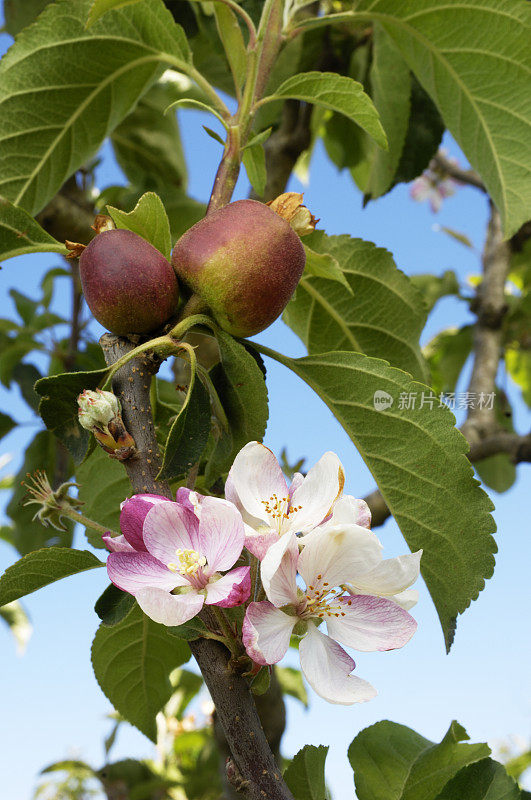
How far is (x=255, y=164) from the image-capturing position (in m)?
1.00

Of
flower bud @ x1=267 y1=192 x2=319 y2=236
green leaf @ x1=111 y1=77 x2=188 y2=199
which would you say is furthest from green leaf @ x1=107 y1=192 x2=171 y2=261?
green leaf @ x1=111 y1=77 x2=188 y2=199

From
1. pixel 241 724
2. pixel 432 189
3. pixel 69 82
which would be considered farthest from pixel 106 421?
pixel 432 189

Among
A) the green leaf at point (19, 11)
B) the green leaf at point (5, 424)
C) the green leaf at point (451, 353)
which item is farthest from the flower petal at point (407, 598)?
the green leaf at point (451, 353)

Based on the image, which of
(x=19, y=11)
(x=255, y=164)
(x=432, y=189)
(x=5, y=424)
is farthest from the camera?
(x=432, y=189)

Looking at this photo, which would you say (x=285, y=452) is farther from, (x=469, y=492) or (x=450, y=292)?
(x=450, y=292)

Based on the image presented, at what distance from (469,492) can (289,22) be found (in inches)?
28.5

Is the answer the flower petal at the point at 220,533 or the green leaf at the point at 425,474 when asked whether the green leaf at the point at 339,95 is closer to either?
the green leaf at the point at 425,474

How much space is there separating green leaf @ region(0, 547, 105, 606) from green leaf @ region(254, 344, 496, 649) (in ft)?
0.96

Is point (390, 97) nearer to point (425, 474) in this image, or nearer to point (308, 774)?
→ point (425, 474)

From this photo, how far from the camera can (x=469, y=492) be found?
2.48ft

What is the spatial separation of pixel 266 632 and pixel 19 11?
1693 millimetres

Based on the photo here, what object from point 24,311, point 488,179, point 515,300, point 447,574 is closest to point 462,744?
point 447,574

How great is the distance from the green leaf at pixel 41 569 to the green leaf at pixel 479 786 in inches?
15.5

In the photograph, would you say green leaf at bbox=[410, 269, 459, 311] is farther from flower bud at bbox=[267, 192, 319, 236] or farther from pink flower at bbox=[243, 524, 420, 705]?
pink flower at bbox=[243, 524, 420, 705]
